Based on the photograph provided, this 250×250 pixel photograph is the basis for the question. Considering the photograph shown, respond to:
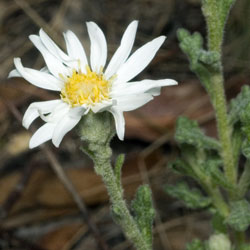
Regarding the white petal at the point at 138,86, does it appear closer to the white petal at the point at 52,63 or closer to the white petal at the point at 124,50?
the white petal at the point at 124,50

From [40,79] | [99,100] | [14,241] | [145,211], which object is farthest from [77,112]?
[14,241]

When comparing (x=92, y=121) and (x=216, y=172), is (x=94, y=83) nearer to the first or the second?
(x=92, y=121)

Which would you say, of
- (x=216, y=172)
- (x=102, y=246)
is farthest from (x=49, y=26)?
(x=216, y=172)

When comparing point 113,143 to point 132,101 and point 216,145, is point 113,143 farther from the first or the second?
point 132,101

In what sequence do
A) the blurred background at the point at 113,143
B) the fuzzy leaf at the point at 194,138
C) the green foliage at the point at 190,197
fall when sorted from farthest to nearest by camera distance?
the blurred background at the point at 113,143 → the green foliage at the point at 190,197 → the fuzzy leaf at the point at 194,138

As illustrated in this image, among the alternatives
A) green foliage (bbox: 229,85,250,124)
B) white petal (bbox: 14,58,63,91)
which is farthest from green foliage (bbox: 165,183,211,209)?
white petal (bbox: 14,58,63,91)

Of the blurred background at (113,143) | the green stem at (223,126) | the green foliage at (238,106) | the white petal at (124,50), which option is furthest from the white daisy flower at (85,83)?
the blurred background at (113,143)
